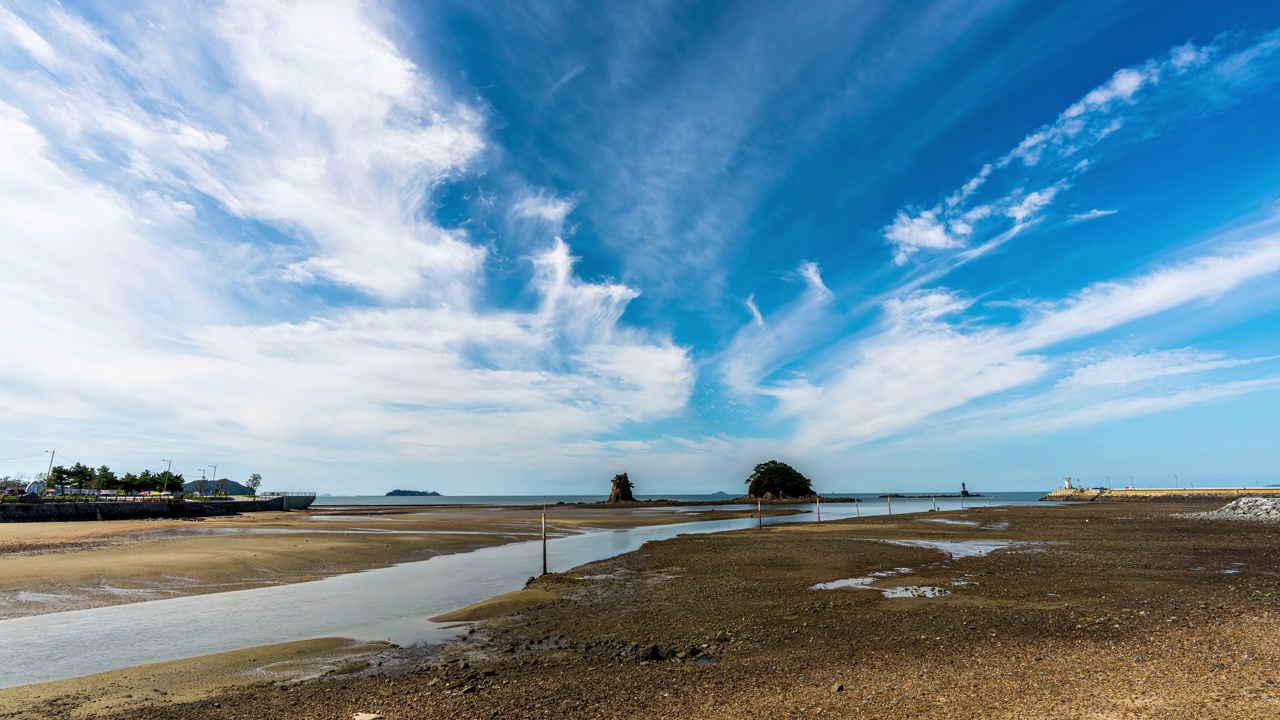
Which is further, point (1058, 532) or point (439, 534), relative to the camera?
point (439, 534)

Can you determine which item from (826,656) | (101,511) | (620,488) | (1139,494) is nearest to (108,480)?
(101,511)

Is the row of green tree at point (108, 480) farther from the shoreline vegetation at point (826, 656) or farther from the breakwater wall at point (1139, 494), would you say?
the breakwater wall at point (1139, 494)

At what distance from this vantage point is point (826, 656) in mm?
11430

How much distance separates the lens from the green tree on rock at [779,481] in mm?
163500

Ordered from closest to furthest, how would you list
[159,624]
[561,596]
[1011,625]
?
[1011,625], [159,624], [561,596]

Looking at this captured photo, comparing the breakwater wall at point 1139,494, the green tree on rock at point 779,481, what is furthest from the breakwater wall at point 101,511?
the breakwater wall at point 1139,494

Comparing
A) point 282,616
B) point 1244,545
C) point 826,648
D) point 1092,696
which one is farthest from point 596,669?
point 1244,545

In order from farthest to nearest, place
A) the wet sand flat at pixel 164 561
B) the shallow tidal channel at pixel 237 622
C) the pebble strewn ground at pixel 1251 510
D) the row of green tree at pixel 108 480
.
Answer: the row of green tree at pixel 108 480
the pebble strewn ground at pixel 1251 510
the wet sand flat at pixel 164 561
the shallow tidal channel at pixel 237 622

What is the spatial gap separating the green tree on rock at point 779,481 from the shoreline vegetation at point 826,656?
145158 millimetres

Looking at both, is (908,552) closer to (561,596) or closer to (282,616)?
(561,596)

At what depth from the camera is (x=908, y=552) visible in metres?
28.6

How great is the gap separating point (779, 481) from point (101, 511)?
143054 mm

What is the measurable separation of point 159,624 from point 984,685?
2092cm

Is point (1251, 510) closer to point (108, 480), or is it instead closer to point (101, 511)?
point (101, 511)
